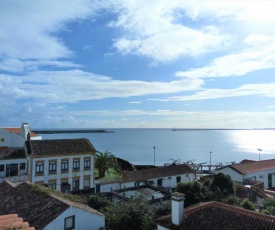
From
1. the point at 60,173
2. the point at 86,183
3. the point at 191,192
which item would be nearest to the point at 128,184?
the point at 86,183

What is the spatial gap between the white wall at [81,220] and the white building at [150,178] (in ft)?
62.3

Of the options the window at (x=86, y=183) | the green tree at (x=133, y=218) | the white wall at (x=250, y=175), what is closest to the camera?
the green tree at (x=133, y=218)

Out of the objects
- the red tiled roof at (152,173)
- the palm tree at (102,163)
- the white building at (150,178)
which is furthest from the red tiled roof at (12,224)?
the palm tree at (102,163)

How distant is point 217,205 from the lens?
17.2 meters

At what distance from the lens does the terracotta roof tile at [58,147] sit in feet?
121

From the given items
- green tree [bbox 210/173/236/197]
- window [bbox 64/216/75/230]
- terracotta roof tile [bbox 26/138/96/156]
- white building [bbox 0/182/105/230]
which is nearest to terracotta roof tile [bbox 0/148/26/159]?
terracotta roof tile [bbox 26/138/96/156]

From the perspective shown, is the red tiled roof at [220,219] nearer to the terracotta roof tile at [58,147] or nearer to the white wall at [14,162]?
the terracotta roof tile at [58,147]

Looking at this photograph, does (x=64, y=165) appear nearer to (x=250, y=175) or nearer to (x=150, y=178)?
(x=150, y=178)

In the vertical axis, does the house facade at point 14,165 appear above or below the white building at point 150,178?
above

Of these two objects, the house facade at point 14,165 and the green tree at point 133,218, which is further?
the house facade at point 14,165

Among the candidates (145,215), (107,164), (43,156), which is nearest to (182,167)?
(107,164)

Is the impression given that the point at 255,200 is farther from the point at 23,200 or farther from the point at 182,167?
the point at 23,200

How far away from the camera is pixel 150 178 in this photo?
41.9m

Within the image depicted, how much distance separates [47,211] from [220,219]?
10496 mm
